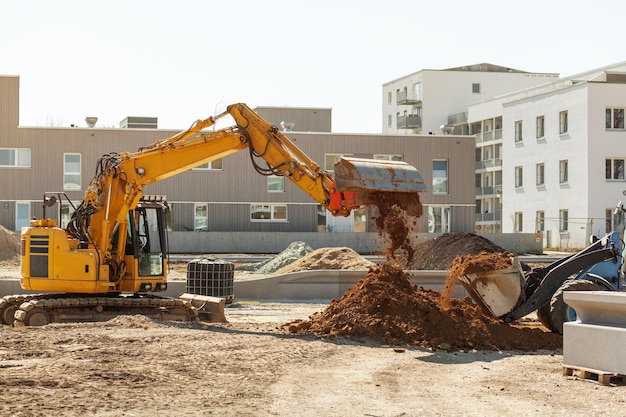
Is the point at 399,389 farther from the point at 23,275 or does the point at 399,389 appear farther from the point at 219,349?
the point at 23,275

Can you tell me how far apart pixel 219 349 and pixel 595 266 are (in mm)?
7261

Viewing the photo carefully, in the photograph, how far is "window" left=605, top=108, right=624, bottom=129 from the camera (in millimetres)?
58844

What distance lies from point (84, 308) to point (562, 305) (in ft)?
29.5

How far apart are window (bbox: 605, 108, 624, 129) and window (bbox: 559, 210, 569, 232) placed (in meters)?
6.12

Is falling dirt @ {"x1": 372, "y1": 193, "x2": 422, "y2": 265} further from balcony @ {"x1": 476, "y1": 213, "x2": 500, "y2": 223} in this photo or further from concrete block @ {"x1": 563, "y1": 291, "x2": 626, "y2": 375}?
balcony @ {"x1": 476, "y1": 213, "x2": 500, "y2": 223}

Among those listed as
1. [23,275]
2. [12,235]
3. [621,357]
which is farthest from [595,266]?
[12,235]

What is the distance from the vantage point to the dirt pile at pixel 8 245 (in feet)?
136

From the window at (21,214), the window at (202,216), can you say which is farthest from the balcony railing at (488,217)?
the window at (21,214)

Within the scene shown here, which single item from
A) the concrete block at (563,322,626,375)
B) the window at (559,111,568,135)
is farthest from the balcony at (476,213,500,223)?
the concrete block at (563,322,626,375)

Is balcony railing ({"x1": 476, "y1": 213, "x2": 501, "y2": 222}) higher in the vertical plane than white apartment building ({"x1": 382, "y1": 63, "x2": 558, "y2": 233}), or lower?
lower

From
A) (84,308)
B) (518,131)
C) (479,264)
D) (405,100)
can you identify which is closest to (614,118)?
(518,131)

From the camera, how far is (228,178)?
54.4 m

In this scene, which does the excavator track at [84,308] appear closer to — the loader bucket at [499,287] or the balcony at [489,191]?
the loader bucket at [499,287]

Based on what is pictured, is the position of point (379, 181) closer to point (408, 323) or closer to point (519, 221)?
point (408, 323)
